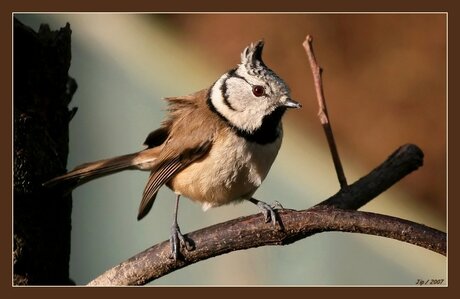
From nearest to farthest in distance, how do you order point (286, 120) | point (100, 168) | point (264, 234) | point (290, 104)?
1. point (264, 234)
2. point (290, 104)
3. point (100, 168)
4. point (286, 120)

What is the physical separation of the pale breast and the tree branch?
0.28 m

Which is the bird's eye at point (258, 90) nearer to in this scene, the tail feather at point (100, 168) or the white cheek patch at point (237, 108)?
the white cheek patch at point (237, 108)

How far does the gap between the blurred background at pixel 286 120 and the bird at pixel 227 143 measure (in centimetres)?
19

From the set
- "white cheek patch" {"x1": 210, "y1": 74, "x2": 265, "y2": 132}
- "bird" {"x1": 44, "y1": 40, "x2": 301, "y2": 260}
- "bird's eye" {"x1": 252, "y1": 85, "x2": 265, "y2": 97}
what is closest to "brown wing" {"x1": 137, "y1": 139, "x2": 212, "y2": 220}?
"bird" {"x1": 44, "y1": 40, "x2": 301, "y2": 260}

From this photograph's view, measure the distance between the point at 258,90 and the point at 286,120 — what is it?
4.19 ft

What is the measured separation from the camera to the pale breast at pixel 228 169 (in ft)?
A: 8.00

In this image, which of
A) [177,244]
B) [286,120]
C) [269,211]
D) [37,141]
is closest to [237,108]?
[269,211]

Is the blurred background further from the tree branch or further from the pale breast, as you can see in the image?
the tree branch

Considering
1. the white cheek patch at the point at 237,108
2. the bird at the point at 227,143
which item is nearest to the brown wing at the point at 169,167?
the bird at the point at 227,143

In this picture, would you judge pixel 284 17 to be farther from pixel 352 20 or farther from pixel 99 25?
A: pixel 99 25

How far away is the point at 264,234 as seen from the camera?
215 cm

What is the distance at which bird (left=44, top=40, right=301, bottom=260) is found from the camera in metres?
2.42

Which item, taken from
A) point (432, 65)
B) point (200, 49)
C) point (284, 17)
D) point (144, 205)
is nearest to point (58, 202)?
point (144, 205)

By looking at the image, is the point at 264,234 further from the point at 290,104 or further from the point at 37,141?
the point at 37,141
